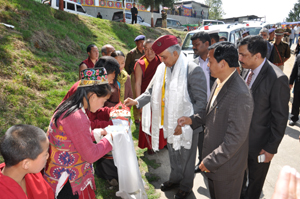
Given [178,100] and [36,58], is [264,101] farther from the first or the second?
[36,58]

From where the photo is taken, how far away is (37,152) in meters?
1.40

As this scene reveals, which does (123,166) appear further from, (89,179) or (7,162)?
(7,162)

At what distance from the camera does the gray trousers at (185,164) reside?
2844 mm

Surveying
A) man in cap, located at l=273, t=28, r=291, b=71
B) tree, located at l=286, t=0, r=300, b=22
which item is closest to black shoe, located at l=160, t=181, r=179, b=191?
man in cap, located at l=273, t=28, r=291, b=71

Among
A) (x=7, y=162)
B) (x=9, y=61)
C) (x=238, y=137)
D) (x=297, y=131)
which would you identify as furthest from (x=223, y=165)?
(x=9, y=61)

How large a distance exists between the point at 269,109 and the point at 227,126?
2.33 feet

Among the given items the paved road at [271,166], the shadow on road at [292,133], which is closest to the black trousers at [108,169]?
the paved road at [271,166]

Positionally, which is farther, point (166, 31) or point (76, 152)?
point (166, 31)

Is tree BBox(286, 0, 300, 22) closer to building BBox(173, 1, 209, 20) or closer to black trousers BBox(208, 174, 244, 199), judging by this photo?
building BBox(173, 1, 209, 20)

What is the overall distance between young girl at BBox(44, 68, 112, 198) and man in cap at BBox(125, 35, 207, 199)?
1026 millimetres

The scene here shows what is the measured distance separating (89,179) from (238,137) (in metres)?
1.43

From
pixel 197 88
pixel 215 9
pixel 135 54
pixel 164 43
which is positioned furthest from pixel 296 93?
pixel 215 9

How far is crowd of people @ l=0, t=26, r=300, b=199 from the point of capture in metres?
1.47

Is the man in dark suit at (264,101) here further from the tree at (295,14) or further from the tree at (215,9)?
the tree at (295,14)
